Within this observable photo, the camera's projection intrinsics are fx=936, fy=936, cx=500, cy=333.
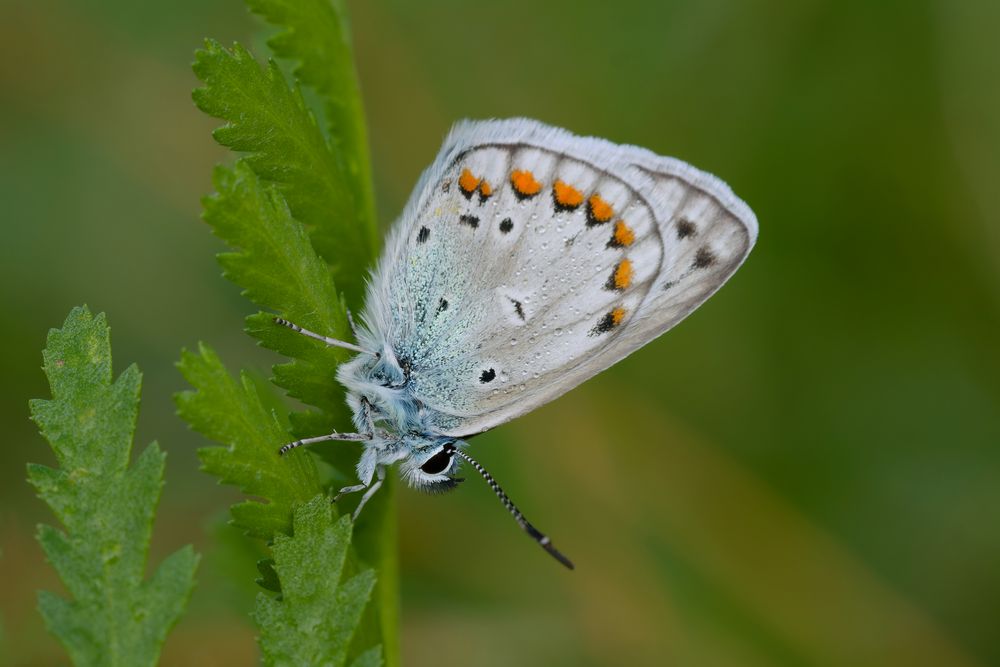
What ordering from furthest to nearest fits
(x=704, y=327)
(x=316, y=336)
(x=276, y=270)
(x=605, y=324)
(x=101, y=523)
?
1. (x=704, y=327)
2. (x=605, y=324)
3. (x=316, y=336)
4. (x=276, y=270)
5. (x=101, y=523)

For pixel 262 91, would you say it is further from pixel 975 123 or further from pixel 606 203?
pixel 975 123

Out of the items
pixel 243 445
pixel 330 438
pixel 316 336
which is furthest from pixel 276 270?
pixel 330 438

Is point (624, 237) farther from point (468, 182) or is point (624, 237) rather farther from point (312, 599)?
point (312, 599)

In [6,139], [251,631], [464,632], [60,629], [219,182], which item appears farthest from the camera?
[6,139]

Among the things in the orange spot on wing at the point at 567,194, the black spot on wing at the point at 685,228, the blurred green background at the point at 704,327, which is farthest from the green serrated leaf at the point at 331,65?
the blurred green background at the point at 704,327

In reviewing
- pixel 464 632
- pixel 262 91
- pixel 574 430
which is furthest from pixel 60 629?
pixel 574 430

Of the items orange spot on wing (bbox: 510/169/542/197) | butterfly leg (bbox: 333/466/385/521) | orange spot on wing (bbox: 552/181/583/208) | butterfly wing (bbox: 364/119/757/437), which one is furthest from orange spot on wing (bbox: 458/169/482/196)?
butterfly leg (bbox: 333/466/385/521)

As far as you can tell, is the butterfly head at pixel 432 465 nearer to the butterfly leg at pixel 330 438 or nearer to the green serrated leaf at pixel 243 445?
the butterfly leg at pixel 330 438
